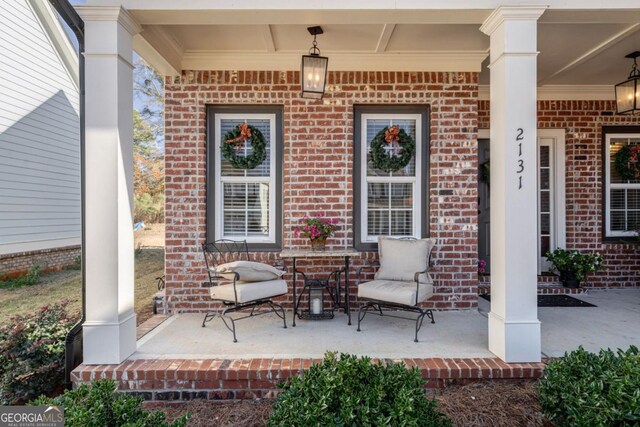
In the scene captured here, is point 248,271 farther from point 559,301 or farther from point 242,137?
point 559,301

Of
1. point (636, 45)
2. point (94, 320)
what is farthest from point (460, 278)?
point (94, 320)

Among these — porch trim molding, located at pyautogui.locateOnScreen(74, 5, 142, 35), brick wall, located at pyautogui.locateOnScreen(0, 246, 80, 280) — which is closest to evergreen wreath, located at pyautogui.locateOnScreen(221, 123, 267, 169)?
porch trim molding, located at pyautogui.locateOnScreen(74, 5, 142, 35)

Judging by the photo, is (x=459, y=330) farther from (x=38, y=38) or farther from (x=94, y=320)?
(x=38, y=38)

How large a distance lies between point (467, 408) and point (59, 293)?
22.2ft

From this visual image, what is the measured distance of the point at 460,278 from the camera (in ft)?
14.0

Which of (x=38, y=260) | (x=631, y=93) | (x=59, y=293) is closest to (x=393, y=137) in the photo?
(x=631, y=93)

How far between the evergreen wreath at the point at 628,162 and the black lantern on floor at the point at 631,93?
119 cm

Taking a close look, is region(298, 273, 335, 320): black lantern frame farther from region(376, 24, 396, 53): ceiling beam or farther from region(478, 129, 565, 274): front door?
region(478, 129, 565, 274): front door

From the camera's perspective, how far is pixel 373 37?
3.71 m

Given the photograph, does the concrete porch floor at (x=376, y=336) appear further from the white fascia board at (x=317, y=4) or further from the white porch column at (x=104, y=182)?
the white fascia board at (x=317, y=4)

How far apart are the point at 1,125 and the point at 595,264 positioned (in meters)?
9.46

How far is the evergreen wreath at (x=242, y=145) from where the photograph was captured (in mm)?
4227

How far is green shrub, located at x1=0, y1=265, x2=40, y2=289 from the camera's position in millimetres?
6582

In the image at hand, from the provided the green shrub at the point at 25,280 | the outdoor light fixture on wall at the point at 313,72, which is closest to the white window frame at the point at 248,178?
the outdoor light fixture on wall at the point at 313,72
